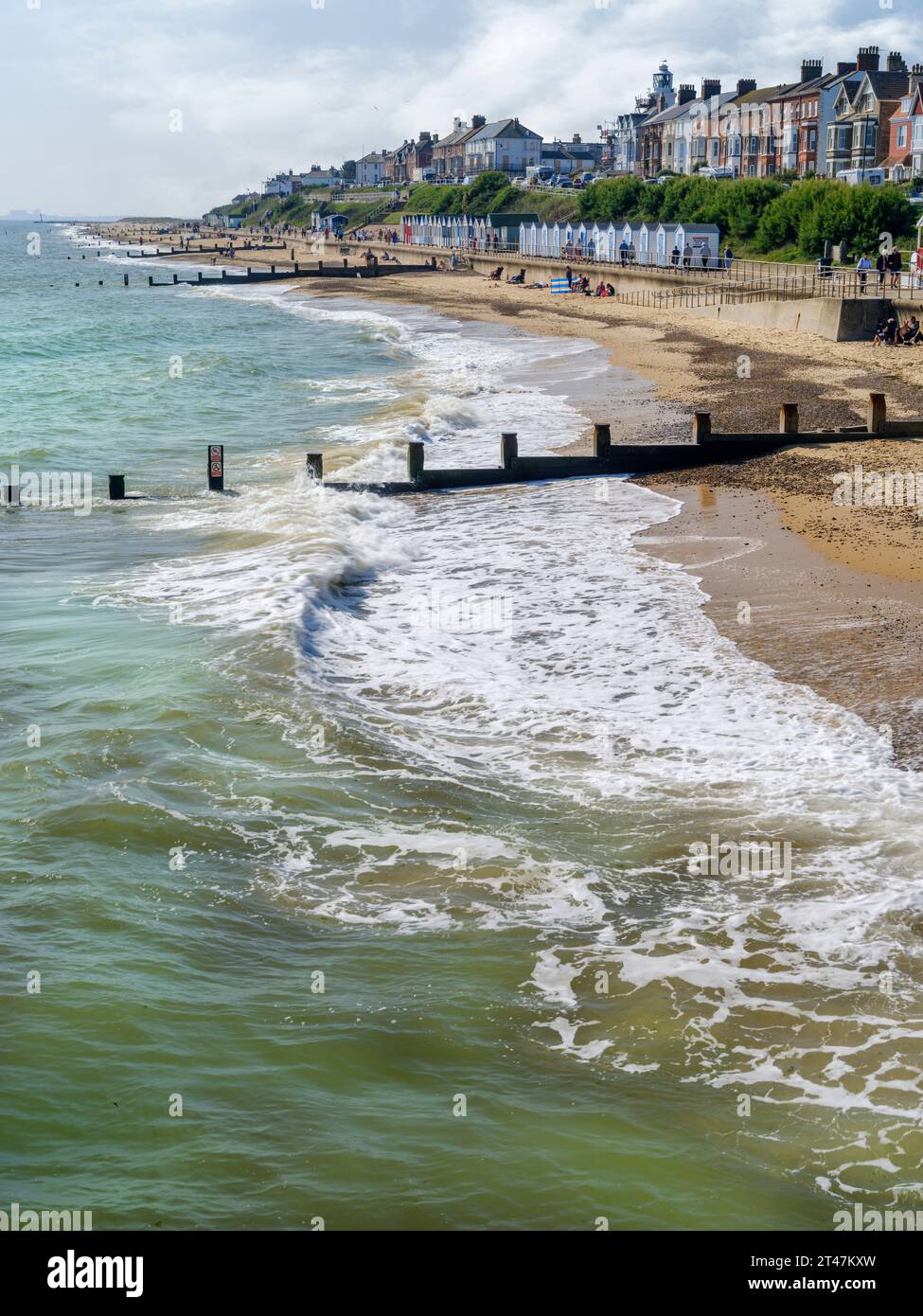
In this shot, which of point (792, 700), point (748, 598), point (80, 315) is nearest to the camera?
point (792, 700)

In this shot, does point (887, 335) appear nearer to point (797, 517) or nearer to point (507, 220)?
point (797, 517)

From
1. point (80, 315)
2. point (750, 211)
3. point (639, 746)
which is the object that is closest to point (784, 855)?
point (639, 746)

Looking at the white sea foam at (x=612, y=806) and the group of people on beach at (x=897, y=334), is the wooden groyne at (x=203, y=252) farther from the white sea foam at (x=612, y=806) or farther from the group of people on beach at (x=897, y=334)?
the white sea foam at (x=612, y=806)

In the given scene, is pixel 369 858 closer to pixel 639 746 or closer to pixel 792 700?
pixel 639 746

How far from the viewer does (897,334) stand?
4278 cm

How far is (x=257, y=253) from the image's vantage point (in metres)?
164

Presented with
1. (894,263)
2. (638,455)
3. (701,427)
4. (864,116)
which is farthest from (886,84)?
(638,455)

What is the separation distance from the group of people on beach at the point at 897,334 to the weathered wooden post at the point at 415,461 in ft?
77.6

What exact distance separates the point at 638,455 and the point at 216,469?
813 centimetres

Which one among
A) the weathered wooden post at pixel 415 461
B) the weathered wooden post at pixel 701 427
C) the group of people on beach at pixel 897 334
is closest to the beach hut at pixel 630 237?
the group of people on beach at pixel 897 334

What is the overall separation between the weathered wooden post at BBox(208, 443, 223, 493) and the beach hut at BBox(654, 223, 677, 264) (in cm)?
5909

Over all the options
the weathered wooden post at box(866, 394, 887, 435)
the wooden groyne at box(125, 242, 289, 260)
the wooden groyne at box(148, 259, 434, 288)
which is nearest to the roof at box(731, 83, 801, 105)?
the wooden groyne at box(148, 259, 434, 288)

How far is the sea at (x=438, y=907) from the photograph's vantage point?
261 inches

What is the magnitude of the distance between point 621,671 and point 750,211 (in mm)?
70754
